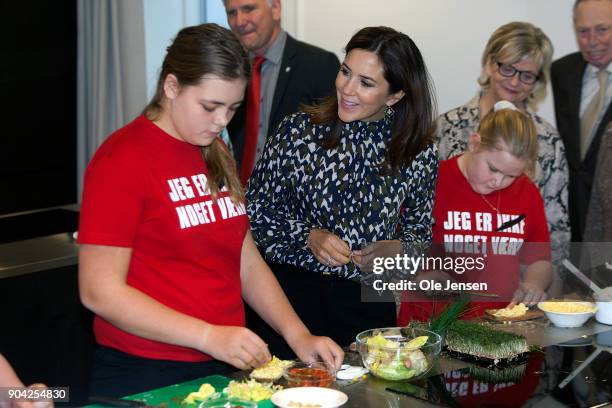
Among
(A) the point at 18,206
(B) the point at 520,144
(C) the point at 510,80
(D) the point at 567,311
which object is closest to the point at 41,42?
(A) the point at 18,206

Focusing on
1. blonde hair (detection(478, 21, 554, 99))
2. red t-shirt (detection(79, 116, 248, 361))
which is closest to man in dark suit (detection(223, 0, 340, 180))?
blonde hair (detection(478, 21, 554, 99))

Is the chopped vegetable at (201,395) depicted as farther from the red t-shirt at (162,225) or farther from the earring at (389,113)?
the earring at (389,113)

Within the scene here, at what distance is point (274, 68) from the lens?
12.0ft

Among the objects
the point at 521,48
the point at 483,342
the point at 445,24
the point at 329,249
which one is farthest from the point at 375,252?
the point at 445,24

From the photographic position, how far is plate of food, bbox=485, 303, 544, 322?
234 cm

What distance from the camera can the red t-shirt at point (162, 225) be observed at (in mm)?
1782

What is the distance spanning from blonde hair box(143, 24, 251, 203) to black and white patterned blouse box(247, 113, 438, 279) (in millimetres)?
471

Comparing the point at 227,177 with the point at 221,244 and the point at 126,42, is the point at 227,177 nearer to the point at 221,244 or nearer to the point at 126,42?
the point at 221,244

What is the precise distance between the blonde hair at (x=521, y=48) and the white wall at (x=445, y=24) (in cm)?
82

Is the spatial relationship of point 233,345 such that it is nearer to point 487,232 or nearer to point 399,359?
point 399,359

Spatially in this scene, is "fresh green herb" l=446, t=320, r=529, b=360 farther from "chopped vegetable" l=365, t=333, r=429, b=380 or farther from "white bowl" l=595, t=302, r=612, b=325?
"white bowl" l=595, t=302, r=612, b=325

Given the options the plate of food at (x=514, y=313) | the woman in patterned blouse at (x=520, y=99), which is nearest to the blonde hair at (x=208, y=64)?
the plate of food at (x=514, y=313)

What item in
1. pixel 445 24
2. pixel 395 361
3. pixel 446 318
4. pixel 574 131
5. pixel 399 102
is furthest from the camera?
pixel 445 24

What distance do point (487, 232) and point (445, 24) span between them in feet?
6.62
